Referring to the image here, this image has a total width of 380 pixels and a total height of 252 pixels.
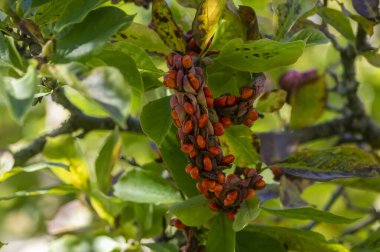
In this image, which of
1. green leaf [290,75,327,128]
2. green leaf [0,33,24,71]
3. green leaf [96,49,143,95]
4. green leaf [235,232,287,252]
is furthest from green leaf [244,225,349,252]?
green leaf [290,75,327,128]

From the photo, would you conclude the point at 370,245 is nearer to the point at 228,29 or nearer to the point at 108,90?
the point at 228,29

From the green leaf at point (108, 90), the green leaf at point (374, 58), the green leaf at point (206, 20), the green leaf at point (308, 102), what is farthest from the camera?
the green leaf at point (308, 102)

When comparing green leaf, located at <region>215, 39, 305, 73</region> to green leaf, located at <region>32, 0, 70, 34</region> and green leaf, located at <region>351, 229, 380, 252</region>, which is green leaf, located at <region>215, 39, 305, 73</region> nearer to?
green leaf, located at <region>32, 0, 70, 34</region>

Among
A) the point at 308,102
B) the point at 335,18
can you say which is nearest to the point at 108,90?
the point at 335,18

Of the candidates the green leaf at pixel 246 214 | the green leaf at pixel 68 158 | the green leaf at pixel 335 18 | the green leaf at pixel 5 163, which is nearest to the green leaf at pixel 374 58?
the green leaf at pixel 335 18

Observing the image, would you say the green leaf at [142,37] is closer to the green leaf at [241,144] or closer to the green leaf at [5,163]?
the green leaf at [241,144]

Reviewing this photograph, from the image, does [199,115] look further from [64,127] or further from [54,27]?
[64,127]
